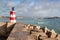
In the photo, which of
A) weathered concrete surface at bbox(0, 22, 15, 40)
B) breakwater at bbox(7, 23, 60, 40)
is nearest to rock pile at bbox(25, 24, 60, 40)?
breakwater at bbox(7, 23, 60, 40)

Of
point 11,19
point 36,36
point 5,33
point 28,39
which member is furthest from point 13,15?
point 28,39

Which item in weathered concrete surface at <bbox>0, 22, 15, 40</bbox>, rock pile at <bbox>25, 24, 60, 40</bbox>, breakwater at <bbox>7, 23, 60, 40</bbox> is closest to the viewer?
breakwater at <bbox>7, 23, 60, 40</bbox>

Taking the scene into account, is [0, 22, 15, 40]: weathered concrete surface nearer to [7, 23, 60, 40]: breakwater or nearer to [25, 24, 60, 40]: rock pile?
[25, 24, 60, 40]: rock pile

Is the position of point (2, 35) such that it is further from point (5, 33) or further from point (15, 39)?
point (15, 39)

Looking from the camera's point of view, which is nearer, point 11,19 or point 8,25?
point 8,25

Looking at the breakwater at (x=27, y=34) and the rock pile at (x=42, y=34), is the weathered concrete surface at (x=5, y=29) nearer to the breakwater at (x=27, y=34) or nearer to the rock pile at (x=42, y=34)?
the rock pile at (x=42, y=34)

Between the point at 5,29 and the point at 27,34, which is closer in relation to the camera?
the point at 27,34

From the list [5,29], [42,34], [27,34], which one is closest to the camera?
[27,34]

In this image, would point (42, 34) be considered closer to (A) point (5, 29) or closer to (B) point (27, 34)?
(B) point (27, 34)

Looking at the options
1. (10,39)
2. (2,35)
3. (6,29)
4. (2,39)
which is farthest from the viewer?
(6,29)

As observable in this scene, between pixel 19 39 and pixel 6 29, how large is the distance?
A: 3.43 meters

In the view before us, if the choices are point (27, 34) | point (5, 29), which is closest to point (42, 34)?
point (27, 34)

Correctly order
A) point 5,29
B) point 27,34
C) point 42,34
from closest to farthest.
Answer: point 27,34, point 42,34, point 5,29

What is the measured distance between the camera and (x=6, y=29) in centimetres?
674
